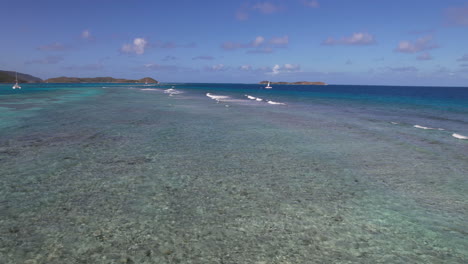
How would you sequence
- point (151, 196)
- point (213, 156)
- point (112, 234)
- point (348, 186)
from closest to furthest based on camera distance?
point (112, 234)
point (151, 196)
point (348, 186)
point (213, 156)

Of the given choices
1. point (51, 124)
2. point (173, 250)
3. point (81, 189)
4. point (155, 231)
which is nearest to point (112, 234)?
point (155, 231)

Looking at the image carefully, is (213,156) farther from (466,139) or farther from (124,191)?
(466,139)

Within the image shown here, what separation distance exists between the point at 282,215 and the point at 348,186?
3.55m

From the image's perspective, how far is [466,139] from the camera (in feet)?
67.1

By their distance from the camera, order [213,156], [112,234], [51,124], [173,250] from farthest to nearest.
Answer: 1. [51,124]
2. [213,156]
3. [112,234]
4. [173,250]

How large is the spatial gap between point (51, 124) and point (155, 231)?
66.4 feet

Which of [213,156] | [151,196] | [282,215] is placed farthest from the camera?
[213,156]

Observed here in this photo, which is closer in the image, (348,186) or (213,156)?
(348,186)

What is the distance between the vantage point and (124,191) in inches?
360

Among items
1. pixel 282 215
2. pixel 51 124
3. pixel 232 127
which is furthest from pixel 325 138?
pixel 51 124

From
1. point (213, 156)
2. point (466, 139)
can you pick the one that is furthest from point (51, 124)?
point (466, 139)

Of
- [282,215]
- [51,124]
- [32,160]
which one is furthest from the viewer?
[51,124]

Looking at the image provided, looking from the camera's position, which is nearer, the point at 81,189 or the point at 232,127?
the point at 81,189

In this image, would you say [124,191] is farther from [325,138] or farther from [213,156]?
[325,138]
